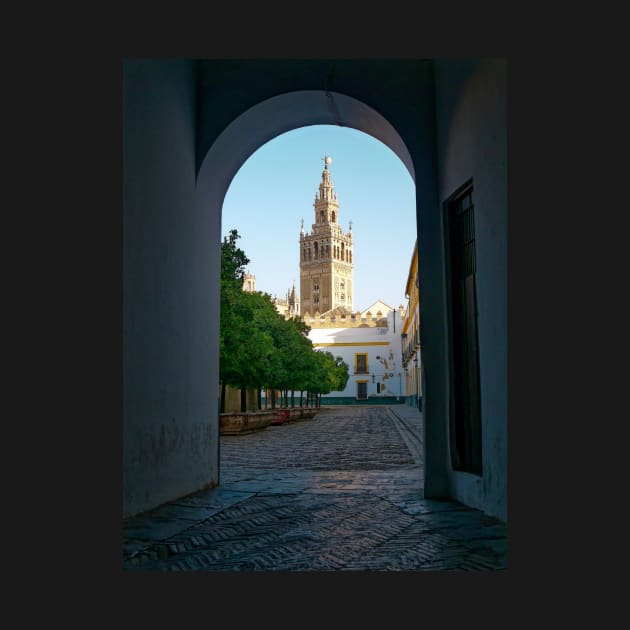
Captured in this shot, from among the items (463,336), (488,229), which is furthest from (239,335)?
(488,229)

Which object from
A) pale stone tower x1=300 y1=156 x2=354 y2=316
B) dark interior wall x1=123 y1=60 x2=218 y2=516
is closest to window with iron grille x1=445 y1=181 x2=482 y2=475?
dark interior wall x1=123 y1=60 x2=218 y2=516

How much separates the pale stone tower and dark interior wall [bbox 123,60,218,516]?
4068 inches

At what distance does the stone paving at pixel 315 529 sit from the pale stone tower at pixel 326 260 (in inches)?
4068

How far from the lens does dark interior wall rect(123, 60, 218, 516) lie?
20.7 ft

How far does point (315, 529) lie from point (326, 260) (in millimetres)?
108369

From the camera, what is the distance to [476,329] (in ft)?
24.2

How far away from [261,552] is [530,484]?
2165mm

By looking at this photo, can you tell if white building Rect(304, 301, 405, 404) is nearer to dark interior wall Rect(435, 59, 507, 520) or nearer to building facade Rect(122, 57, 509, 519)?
building facade Rect(122, 57, 509, 519)

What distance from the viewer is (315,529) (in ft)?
19.8

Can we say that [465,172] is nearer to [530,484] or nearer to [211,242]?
[211,242]

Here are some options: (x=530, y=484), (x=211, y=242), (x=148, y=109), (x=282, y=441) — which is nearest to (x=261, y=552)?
(x=530, y=484)

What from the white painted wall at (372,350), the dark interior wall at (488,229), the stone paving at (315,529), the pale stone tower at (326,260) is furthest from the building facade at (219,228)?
the pale stone tower at (326,260)

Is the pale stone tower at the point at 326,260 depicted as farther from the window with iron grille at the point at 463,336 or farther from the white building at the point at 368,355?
the window with iron grille at the point at 463,336

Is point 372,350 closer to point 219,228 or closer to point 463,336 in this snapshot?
point 219,228
